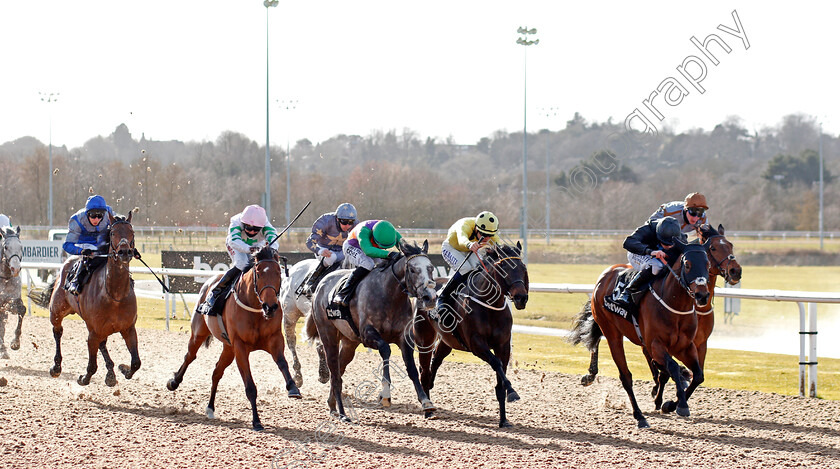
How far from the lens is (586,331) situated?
8008mm

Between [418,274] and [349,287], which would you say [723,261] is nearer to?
[418,274]

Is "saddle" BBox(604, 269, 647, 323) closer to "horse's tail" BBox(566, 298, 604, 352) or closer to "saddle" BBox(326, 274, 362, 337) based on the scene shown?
"horse's tail" BBox(566, 298, 604, 352)

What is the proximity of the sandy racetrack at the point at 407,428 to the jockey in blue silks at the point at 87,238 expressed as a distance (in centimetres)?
106

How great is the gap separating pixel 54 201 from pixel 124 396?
58.0 ft

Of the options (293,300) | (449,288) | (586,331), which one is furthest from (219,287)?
(586,331)

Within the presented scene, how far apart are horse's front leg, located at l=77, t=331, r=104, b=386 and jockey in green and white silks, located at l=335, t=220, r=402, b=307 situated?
267 cm

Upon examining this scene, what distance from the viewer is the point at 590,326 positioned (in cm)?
798

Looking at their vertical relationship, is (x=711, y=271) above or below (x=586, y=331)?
above

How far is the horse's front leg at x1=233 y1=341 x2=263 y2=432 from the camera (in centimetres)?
639

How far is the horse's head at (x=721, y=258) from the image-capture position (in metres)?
6.50

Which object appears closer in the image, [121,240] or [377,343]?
[377,343]

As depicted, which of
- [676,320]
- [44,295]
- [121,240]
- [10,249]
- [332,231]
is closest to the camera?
[676,320]

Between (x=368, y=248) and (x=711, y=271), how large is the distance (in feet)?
8.89

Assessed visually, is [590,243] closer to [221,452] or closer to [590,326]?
[590,326]
